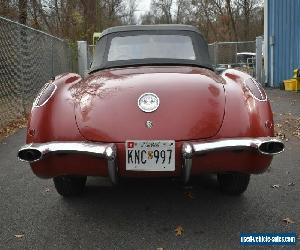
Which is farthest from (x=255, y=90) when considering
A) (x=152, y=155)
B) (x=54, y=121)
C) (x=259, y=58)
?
(x=259, y=58)

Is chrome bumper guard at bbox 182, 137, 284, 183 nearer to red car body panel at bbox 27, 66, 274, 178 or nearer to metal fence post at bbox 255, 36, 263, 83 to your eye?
red car body panel at bbox 27, 66, 274, 178

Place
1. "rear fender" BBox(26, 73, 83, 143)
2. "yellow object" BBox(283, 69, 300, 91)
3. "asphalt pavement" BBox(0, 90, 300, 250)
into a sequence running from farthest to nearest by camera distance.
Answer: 1. "yellow object" BBox(283, 69, 300, 91)
2. "rear fender" BBox(26, 73, 83, 143)
3. "asphalt pavement" BBox(0, 90, 300, 250)

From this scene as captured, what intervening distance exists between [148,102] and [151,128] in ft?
0.77

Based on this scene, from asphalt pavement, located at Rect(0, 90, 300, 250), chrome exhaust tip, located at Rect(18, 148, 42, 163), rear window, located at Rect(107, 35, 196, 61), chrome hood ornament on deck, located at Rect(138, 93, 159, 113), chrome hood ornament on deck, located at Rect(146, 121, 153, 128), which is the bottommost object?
asphalt pavement, located at Rect(0, 90, 300, 250)

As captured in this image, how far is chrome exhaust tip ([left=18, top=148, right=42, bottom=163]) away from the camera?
353 centimetres

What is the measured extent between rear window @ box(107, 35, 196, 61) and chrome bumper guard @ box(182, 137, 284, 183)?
4.81 ft

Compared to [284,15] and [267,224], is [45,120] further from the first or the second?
[284,15]

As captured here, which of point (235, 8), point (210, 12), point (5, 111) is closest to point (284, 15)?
point (5, 111)

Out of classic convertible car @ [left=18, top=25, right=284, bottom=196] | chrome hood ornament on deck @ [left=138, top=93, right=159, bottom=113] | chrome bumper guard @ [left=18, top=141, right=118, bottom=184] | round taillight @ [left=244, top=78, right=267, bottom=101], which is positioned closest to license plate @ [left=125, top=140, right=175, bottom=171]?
classic convertible car @ [left=18, top=25, right=284, bottom=196]

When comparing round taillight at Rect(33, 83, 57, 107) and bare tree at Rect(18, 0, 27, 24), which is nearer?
round taillight at Rect(33, 83, 57, 107)

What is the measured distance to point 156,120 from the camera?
3480 mm

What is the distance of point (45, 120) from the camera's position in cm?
368

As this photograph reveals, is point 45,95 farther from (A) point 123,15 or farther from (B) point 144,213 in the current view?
(A) point 123,15

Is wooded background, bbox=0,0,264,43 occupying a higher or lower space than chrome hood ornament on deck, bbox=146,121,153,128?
higher
